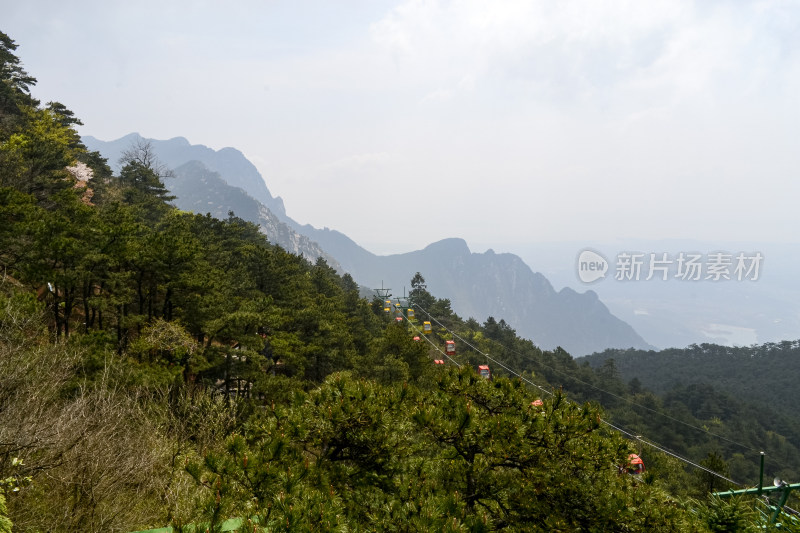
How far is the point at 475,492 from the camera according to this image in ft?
17.5

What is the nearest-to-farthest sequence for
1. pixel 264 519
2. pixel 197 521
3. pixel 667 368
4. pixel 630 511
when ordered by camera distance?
pixel 197 521 < pixel 264 519 < pixel 630 511 < pixel 667 368

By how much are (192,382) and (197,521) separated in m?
14.1

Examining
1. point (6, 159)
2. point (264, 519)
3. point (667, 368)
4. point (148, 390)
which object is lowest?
point (667, 368)

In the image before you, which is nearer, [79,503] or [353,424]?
[353,424]

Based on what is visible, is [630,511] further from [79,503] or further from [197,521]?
[79,503]

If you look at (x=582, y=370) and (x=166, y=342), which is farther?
(x=582, y=370)

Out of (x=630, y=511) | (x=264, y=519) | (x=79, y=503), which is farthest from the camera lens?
(x=79, y=503)

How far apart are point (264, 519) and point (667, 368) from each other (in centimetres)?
10848

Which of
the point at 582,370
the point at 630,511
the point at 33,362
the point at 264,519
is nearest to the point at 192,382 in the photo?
the point at 33,362

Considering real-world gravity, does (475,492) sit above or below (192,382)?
above

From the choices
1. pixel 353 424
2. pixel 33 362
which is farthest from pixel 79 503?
pixel 353 424

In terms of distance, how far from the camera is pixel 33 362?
8.23m

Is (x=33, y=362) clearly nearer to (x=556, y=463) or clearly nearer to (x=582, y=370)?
(x=556, y=463)

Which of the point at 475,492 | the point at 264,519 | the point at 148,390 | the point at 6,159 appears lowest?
the point at 148,390
